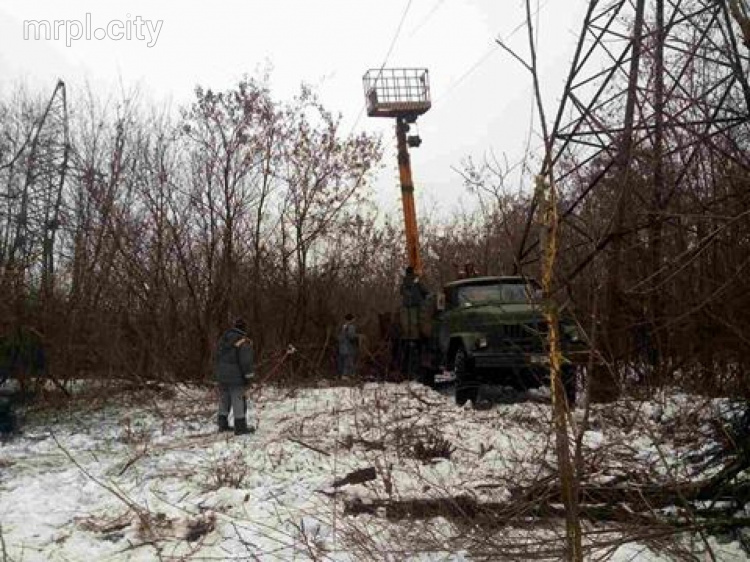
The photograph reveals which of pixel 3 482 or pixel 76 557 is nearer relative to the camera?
pixel 76 557

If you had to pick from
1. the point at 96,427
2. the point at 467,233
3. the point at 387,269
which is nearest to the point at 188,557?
the point at 96,427

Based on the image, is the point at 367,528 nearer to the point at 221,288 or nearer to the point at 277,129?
the point at 221,288

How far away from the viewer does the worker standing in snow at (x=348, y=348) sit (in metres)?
15.6

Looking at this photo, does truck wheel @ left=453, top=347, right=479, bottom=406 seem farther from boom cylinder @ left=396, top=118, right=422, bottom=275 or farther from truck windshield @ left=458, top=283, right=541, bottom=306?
boom cylinder @ left=396, top=118, right=422, bottom=275

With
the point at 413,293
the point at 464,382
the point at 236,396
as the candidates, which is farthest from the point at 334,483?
the point at 413,293

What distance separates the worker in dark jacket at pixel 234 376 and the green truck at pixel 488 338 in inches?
123

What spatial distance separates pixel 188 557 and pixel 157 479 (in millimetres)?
2330

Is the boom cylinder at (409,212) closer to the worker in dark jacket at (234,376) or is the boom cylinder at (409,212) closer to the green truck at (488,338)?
the green truck at (488,338)

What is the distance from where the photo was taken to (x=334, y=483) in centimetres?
639

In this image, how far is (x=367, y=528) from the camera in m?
5.30

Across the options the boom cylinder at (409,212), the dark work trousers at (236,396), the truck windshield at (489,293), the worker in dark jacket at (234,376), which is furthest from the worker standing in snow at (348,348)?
the dark work trousers at (236,396)

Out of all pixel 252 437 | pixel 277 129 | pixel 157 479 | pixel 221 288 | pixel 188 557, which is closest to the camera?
pixel 188 557

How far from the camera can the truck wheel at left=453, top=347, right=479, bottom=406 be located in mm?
10391

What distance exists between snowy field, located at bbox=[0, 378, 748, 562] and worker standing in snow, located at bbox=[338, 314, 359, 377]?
17.2 feet
